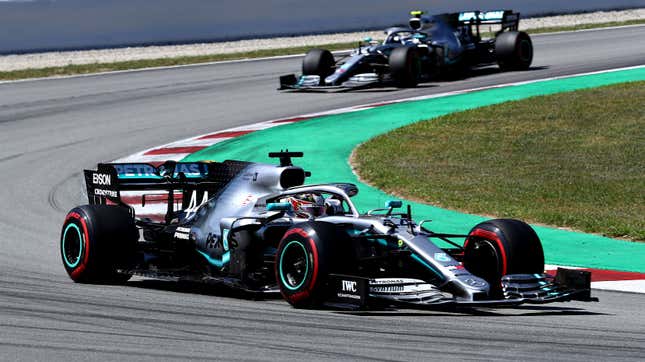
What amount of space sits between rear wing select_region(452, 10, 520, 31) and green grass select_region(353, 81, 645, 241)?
179 inches

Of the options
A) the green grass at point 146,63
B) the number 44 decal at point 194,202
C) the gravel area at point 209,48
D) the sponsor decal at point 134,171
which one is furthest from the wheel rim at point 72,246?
the gravel area at point 209,48

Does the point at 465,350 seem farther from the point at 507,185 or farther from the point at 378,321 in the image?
the point at 507,185

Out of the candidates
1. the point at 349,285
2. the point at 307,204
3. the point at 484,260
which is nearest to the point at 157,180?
the point at 307,204

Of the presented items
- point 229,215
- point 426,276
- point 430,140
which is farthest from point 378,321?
point 430,140

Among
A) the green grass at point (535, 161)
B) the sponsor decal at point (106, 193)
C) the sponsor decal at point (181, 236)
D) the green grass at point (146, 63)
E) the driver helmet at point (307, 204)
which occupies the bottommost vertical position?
the green grass at point (535, 161)

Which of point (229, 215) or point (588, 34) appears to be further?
point (588, 34)

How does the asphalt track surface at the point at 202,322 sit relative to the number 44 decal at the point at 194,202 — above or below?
below

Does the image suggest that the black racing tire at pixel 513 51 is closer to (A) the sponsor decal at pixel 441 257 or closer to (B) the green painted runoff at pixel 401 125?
(B) the green painted runoff at pixel 401 125

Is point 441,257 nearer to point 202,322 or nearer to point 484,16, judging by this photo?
point 202,322

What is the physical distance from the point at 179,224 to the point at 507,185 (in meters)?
6.03

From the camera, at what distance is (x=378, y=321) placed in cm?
875

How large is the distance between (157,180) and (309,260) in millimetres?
3232

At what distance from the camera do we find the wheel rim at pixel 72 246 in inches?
427

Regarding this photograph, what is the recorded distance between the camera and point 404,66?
25.1 meters
